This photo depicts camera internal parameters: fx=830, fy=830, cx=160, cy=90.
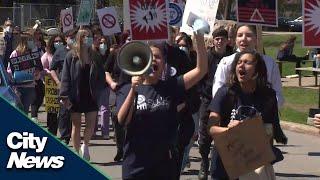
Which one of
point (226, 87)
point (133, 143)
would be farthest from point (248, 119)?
point (133, 143)

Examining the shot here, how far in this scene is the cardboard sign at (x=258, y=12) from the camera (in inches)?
366

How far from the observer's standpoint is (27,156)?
3.75 metres

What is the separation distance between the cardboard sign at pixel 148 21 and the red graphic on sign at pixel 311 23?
104 inches

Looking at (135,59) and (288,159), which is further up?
(135,59)

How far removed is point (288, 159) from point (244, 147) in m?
6.09

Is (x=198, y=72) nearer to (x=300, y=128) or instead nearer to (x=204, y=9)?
(x=204, y=9)

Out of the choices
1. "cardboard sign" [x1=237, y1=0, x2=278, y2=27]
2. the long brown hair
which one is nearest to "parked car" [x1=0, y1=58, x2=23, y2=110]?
"cardboard sign" [x1=237, y1=0, x2=278, y2=27]

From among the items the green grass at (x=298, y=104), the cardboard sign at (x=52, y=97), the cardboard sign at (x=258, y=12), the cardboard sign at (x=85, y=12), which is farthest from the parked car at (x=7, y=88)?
the cardboard sign at (x=85, y=12)

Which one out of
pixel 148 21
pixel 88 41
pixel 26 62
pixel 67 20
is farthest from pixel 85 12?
pixel 88 41

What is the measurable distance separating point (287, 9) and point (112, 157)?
68.2 meters

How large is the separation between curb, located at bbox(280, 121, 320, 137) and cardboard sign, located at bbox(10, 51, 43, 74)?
465 cm

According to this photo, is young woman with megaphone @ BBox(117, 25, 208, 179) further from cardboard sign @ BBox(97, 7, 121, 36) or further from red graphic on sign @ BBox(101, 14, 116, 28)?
red graphic on sign @ BBox(101, 14, 116, 28)

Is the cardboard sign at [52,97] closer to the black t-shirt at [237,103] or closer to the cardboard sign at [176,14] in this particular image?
the cardboard sign at [176,14]

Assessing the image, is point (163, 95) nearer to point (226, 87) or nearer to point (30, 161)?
point (226, 87)
